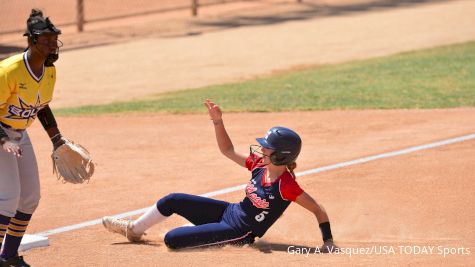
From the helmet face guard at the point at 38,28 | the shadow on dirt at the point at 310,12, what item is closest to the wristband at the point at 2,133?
the helmet face guard at the point at 38,28

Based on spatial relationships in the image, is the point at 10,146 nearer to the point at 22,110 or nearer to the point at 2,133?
the point at 2,133

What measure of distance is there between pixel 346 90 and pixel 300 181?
7.04m

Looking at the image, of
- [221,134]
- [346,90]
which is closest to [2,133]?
[221,134]

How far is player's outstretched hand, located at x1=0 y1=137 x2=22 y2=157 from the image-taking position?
279 inches

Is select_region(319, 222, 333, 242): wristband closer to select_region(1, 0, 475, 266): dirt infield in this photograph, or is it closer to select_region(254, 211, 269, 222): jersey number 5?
select_region(1, 0, 475, 266): dirt infield

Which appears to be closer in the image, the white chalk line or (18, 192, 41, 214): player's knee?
(18, 192, 41, 214): player's knee

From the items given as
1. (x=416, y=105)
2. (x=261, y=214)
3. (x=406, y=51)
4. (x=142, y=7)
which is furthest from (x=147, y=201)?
(x=142, y=7)

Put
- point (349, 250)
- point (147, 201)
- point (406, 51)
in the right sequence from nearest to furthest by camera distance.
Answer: point (349, 250)
point (147, 201)
point (406, 51)

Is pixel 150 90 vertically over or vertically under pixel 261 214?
under

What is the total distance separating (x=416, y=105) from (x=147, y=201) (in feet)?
22.8

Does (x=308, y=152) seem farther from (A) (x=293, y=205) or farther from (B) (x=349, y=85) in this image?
(B) (x=349, y=85)

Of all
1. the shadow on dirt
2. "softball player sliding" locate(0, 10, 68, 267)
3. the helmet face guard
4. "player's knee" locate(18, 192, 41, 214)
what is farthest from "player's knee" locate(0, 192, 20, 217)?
the shadow on dirt

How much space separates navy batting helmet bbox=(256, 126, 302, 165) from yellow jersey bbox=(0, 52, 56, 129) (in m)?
1.84

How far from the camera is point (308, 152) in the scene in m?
12.5
